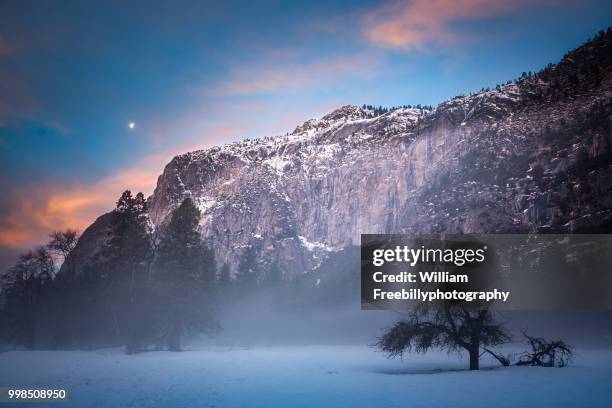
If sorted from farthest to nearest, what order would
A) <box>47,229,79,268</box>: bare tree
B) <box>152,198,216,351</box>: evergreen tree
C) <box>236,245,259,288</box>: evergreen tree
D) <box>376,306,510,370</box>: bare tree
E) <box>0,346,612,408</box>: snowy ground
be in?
<box>236,245,259,288</box>: evergreen tree, <box>152,198,216,351</box>: evergreen tree, <box>47,229,79,268</box>: bare tree, <box>376,306,510,370</box>: bare tree, <box>0,346,612,408</box>: snowy ground

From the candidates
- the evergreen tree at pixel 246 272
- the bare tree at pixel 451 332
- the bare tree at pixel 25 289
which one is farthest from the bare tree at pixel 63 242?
the evergreen tree at pixel 246 272

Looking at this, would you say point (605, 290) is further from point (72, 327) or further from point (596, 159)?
point (596, 159)

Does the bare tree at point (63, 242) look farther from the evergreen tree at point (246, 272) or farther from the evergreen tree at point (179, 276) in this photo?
the evergreen tree at point (246, 272)

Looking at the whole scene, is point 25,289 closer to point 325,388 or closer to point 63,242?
point 63,242

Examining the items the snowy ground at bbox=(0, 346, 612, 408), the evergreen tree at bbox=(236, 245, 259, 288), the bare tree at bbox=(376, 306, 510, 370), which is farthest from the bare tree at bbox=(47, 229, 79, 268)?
the evergreen tree at bbox=(236, 245, 259, 288)

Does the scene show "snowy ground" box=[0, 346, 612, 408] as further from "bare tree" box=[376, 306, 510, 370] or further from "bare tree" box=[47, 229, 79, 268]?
"bare tree" box=[47, 229, 79, 268]

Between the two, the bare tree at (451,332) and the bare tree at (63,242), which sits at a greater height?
the bare tree at (63,242)

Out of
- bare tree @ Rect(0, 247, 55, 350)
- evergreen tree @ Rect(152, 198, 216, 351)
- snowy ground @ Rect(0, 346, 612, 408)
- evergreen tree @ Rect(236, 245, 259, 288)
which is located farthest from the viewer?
evergreen tree @ Rect(236, 245, 259, 288)

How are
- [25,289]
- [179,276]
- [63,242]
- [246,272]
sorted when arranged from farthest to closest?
[246,272], [25,289], [179,276], [63,242]

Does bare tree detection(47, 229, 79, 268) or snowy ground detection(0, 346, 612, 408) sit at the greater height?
bare tree detection(47, 229, 79, 268)

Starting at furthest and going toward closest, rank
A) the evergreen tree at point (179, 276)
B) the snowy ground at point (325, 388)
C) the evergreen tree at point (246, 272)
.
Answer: the evergreen tree at point (246, 272) < the evergreen tree at point (179, 276) < the snowy ground at point (325, 388)

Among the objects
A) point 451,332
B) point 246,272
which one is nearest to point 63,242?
point 451,332

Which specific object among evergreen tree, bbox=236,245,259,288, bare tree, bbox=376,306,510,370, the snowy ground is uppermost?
evergreen tree, bbox=236,245,259,288

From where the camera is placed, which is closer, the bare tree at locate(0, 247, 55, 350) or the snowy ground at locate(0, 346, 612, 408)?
the snowy ground at locate(0, 346, 612, 408)
